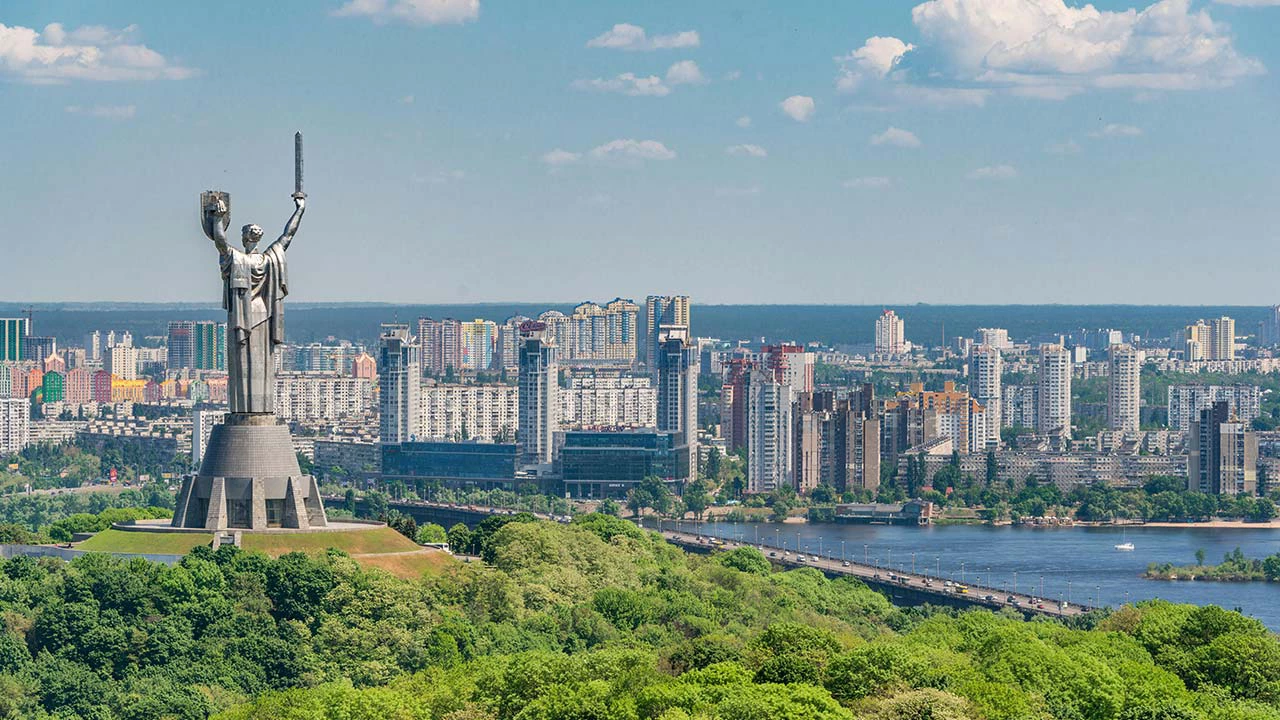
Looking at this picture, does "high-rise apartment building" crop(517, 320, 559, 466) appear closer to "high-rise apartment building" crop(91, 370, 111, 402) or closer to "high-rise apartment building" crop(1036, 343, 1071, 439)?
"high-rise apartment building" crop(1036, 343, 1071, 439)

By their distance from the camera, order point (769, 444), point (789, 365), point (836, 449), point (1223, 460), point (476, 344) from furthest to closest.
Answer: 1. point (476, 344)
2. point (789, 365)
3. point (836, 449)
4. point (769, 444)
5. point (1223, 460)

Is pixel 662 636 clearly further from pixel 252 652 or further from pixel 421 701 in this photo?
pixel 421 701

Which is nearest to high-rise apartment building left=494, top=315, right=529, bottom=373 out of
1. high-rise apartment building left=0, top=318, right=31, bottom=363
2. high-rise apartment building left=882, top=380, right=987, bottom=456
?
high-rise apartment building left=0, top=318, right=31, bottom=363

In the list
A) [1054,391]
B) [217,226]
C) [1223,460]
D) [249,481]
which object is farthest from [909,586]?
[1054,391]

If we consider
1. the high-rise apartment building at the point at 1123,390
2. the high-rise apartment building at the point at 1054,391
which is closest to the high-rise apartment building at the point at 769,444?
the high-rise apartment building at the point at 1054,391

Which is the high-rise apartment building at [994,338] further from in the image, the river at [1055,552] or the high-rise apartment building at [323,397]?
the river at [1055,552]

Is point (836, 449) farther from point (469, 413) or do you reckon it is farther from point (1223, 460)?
point (469, 413)
